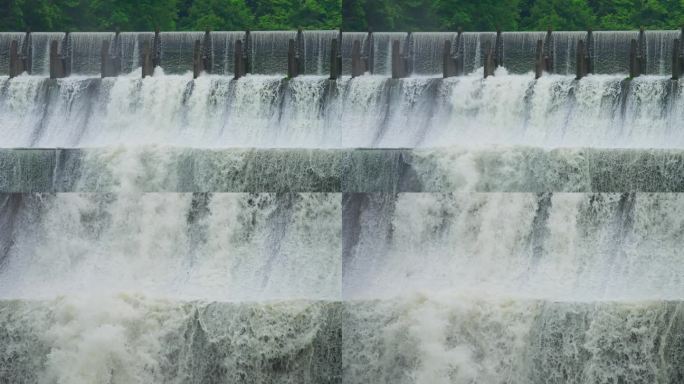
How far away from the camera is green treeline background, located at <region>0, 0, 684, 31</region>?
109 feet

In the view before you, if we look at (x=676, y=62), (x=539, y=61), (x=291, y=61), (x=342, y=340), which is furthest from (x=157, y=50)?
(x=342, y=340)

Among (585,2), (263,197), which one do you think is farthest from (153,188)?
(585,2)

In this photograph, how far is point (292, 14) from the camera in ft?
108

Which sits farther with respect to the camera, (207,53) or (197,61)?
(207,53)

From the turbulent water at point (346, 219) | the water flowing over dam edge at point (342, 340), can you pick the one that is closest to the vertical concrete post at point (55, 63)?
the turbulent water at point (346, 219)

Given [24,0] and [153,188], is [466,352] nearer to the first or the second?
[153,188]

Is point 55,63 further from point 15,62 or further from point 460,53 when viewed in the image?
point 460,53

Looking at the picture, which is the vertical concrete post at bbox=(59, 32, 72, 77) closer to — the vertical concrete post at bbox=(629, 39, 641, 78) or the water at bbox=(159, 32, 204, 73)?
the water at bbox=(159, 32, 204, 73)

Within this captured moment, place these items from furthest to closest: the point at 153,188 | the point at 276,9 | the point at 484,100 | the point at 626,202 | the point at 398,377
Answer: the point at 276,9, the point at 484,100, the point at 153,188, the point at 626,202, the point at 398,377

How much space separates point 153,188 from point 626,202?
6.71 meters

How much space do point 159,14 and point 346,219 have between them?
12713mm

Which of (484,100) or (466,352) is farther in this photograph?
(484,100)

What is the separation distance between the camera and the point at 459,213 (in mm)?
24172

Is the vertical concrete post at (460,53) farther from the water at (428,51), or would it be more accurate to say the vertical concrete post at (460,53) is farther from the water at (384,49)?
the water at (384,49)
